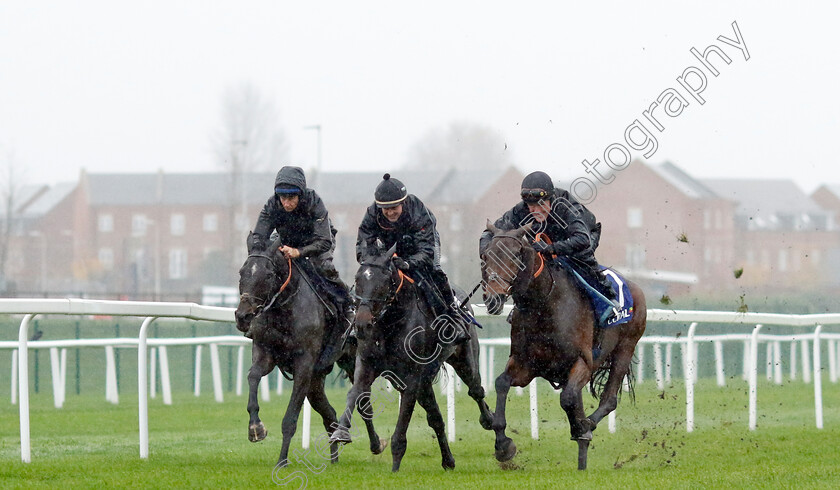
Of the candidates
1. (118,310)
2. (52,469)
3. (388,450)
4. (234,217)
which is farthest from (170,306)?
(234,217)

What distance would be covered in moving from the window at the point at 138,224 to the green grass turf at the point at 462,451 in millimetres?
52392

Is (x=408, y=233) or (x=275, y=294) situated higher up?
(x=408, y=233)

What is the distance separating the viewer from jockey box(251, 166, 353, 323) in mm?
8492

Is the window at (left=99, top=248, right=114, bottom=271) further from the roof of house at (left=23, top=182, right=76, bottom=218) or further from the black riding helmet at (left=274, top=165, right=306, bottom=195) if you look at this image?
the black riding helmet at (left=274, top=165, right=306, bottom=195)

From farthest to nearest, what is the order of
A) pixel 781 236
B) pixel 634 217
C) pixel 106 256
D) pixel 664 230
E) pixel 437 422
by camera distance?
pixel 106 256 → pixel 634 217 → pixel 781 236 → pixel 664 230 → pixel 437 422

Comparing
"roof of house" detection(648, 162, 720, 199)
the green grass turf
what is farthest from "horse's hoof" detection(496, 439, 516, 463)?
"roof of house" detection(648, 162, 720, 199)

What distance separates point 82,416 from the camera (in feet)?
42.7

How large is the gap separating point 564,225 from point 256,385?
242 centimetres

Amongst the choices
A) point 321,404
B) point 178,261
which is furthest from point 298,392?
point 178,261

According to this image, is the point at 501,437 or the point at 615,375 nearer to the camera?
the point at 501,437

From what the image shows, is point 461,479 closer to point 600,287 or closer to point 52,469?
point 600,287

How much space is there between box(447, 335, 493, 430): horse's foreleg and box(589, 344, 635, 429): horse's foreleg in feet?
2.84

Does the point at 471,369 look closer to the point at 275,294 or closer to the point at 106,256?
the point at 275,294

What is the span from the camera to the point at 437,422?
26.9 feet
